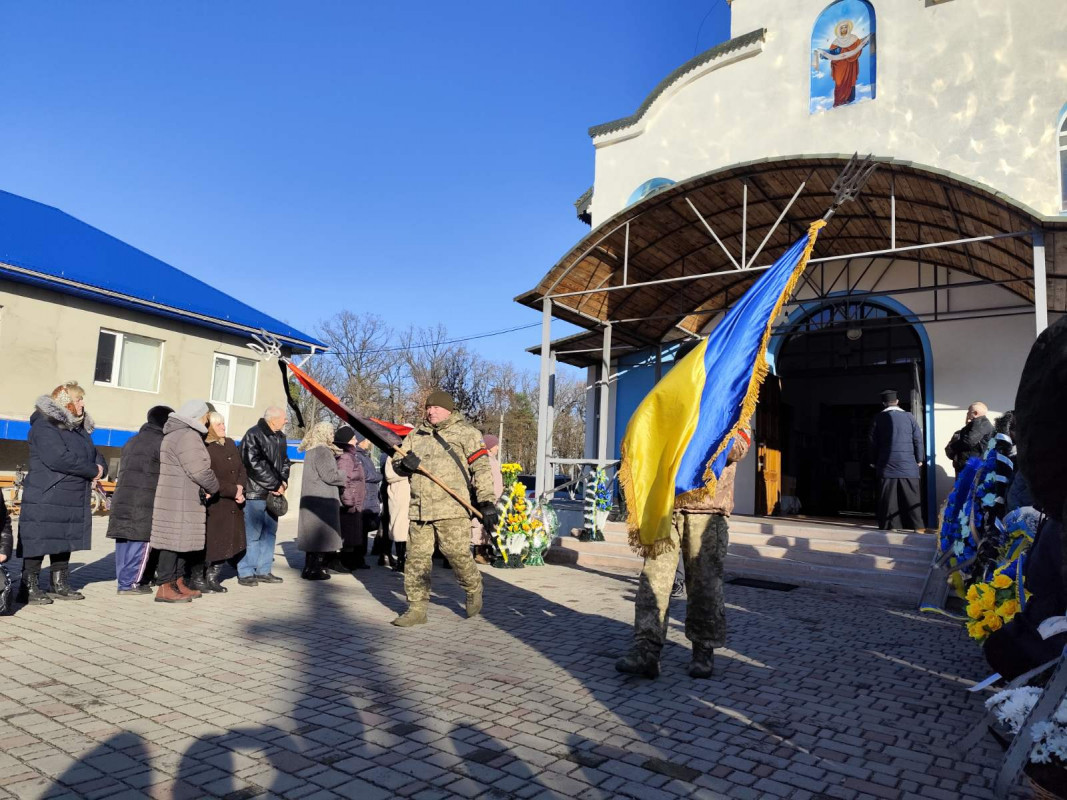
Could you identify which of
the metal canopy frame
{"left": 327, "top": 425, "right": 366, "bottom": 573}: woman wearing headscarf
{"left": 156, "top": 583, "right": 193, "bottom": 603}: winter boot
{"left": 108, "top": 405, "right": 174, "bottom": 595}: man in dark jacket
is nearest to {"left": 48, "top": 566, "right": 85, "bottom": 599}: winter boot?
{"left": 108, "top": 405, "right": 174, "bottom": 595}: man in dark jacket

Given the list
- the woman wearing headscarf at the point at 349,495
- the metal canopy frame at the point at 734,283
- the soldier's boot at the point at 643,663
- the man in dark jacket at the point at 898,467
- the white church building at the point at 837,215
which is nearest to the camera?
the soldier's boot at the point at 643,663

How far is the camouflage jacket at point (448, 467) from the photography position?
5934 millimetres

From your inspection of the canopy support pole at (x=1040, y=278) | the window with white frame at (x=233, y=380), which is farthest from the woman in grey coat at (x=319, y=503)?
the window with white frame at (x=233, y=380)

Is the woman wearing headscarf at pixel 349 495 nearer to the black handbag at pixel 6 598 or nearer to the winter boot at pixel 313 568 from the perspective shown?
the winter boot at pixel 313 568

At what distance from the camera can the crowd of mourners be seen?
6.06 meters

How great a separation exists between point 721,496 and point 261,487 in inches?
187

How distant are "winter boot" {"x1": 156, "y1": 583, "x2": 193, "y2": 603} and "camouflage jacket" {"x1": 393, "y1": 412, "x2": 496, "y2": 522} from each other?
2.38 meters

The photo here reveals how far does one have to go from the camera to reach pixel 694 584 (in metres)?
4.79

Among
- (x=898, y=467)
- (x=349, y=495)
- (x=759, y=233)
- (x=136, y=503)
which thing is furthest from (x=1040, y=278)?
(x=136, y=503)

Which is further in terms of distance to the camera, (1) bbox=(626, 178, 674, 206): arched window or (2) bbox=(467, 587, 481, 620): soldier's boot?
(1) bbox=(626, 178, 674, 206): arched window

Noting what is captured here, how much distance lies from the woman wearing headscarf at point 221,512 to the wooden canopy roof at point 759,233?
5949 mm

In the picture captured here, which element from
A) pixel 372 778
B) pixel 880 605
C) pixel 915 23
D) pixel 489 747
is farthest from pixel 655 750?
pixel 915 23

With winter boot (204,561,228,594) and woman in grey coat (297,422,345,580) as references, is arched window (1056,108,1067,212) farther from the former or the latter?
winter boot (204,561,228,594)

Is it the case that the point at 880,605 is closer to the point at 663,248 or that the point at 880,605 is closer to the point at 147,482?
the point at 663,248
